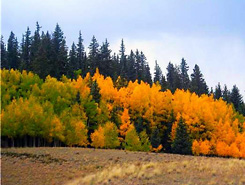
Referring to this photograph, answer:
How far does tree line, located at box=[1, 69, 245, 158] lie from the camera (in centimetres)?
4592

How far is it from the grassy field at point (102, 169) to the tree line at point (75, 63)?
143ft

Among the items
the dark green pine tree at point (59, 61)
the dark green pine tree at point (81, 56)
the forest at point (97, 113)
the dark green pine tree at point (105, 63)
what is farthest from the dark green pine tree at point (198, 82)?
the dark green pine tree at point (59, 61)

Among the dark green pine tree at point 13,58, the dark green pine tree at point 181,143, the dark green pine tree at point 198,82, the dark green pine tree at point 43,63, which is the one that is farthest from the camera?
the dark green pine tree at point 198,82

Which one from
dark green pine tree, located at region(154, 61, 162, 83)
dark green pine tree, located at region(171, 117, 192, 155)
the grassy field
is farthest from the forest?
dark green pine tree, located at region(154, 61, 162, 83)

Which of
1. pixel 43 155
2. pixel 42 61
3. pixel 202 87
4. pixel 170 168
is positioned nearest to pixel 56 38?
pixel 42 61

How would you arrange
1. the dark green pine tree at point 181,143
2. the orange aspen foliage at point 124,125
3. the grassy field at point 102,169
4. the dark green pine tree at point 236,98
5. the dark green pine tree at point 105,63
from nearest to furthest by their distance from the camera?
the grassy field at point 102,169 < the dark green pine tree at point 181,143 < the orange aspen foliage at point 124,125 < the dark green pine tree at point 105,63 < the dark green pine tree at point 236,98

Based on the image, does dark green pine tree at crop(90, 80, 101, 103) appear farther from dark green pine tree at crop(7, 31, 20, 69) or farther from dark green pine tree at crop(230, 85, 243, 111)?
dark green pine tree at crop(230, 85, 243, 111)

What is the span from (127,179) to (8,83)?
125 ft

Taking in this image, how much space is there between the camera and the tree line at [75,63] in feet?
273

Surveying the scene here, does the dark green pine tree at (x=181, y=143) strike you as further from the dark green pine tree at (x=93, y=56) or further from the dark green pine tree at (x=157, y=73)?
the dark green pine tree at (x=157, y=73)

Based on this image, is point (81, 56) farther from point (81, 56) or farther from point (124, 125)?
point (124, 125)

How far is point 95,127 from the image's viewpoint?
58.9 meters

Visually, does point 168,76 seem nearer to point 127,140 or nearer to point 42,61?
point 42,61

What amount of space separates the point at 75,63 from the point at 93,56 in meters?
6.59
